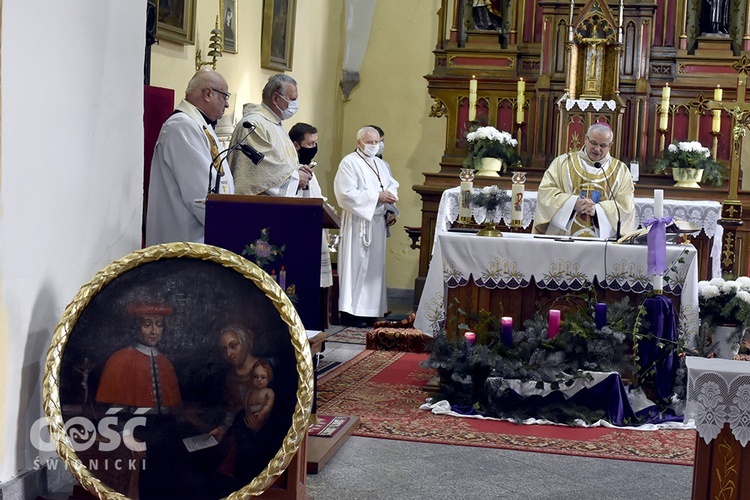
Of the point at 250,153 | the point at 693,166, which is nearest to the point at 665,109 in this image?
the point at 693,166

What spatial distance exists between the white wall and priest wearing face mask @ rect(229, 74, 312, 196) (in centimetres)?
156

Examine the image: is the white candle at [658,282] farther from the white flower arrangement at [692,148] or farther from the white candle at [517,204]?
the white flower arrangement at [692,148]

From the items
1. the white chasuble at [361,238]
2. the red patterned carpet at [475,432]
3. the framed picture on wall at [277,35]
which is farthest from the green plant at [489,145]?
the red patterned carpet at [475,432]

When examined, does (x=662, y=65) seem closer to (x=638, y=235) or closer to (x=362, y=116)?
(x=362, y=116)

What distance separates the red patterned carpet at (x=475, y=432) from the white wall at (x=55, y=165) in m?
2.00

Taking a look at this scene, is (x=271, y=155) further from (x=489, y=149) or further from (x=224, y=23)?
(x=489, y=149)

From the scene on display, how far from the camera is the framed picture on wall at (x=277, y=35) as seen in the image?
1014 centimetres

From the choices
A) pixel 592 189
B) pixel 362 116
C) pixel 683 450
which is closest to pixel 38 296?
pixel 683 450

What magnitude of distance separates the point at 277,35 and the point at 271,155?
4.32 meters

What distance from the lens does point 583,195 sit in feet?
26.4

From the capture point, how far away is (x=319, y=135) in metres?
12.4

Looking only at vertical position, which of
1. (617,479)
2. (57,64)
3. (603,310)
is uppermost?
(57,64)

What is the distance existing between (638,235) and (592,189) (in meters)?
1.14

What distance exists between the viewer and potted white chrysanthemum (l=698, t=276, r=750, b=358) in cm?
755
